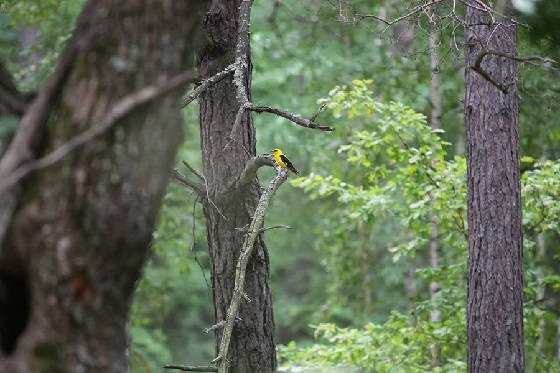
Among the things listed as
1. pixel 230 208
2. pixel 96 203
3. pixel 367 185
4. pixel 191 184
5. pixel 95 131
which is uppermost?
pixel 367 185

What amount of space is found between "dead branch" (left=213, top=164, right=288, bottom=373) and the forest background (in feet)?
1.56

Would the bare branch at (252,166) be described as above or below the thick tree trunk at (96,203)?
above

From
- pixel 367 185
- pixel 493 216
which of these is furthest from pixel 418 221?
pixel 367 185

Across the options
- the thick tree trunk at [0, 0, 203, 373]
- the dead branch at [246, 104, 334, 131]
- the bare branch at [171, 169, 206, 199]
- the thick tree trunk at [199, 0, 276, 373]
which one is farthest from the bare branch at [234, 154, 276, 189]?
the thick tree trunk at [0, 0, 203, 373]

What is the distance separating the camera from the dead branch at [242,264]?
4.04m

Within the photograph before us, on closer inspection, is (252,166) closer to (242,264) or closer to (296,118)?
(242,264)

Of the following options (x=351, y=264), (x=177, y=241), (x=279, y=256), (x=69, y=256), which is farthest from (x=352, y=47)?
(x=69, y=256)

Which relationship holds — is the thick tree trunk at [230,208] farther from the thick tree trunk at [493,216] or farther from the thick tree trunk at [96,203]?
the thick tree trunk at [96,203]

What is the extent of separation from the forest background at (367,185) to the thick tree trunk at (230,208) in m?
0.27

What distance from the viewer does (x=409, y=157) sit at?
26.0ft

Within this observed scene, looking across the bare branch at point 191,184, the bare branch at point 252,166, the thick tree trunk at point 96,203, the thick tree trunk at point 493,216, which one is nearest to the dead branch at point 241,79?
the bare branch at point 252,166

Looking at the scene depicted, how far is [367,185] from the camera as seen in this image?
1038cm

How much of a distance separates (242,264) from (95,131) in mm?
2239

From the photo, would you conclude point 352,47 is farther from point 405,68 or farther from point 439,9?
point 439,9
